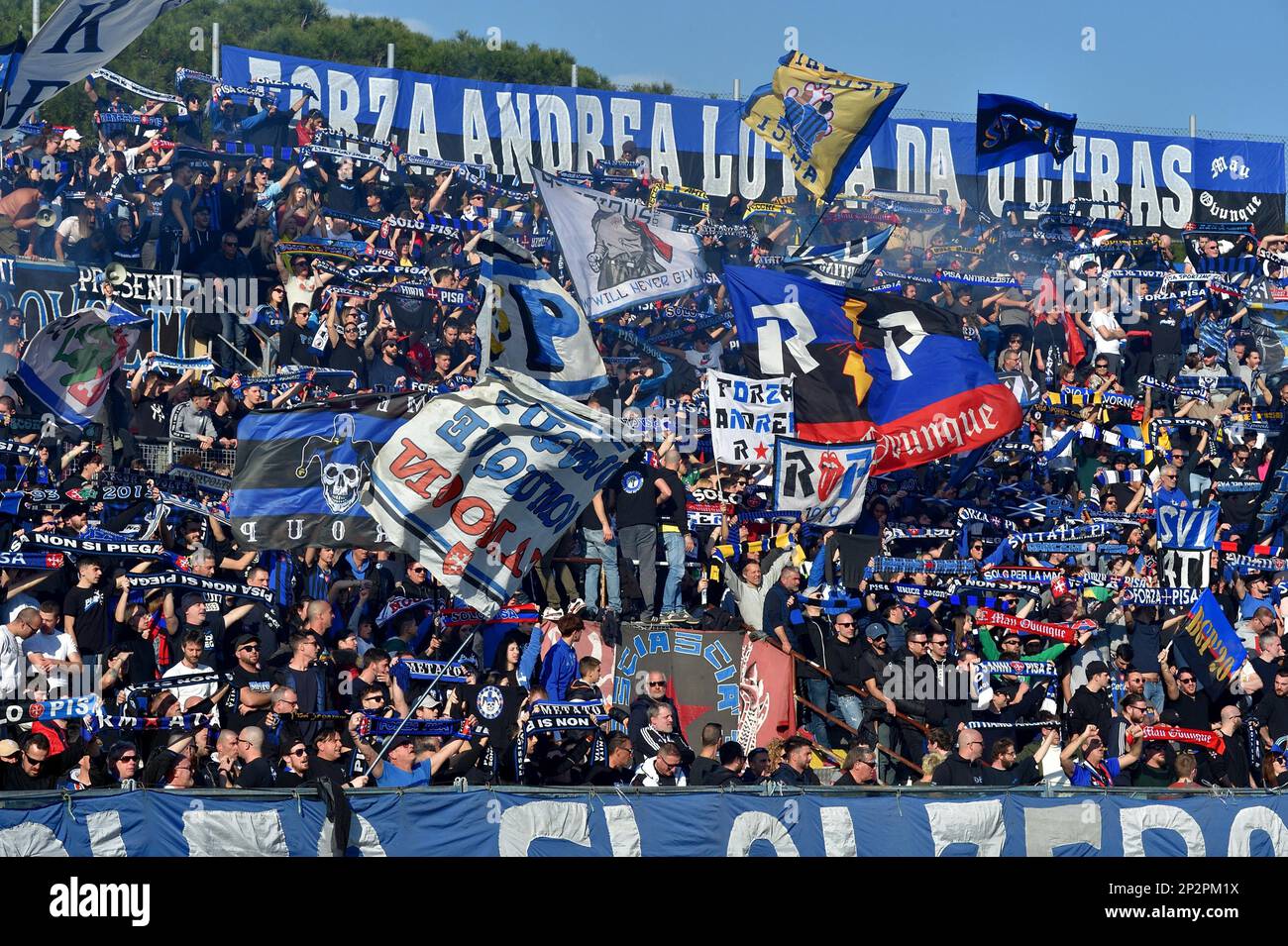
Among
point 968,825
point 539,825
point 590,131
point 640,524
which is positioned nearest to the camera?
point 539,825

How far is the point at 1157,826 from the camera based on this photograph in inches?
582

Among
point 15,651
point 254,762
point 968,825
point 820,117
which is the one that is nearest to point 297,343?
point 15,651

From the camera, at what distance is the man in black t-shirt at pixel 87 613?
1609 cm

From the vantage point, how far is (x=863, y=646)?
17984mm

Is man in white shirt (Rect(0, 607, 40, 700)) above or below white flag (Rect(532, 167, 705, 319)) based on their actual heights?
below

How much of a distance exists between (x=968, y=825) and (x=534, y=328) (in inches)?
270

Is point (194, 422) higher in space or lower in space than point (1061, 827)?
higher

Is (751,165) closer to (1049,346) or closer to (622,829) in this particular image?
(1049,346)

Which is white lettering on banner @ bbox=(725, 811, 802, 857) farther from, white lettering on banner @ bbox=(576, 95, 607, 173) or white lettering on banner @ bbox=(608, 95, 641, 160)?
white lettering on banner @ bbox=(608, 95, 641, 160)

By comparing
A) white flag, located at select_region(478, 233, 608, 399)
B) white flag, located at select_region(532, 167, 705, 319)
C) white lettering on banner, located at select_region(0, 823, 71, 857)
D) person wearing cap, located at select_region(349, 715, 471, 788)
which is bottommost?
white lettering on banner, located at select_region(0, 823, 71, 857)

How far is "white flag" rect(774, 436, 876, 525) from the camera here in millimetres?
19656

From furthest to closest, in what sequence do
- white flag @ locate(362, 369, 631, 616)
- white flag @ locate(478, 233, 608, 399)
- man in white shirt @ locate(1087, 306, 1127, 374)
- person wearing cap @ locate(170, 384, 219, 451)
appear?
man in white shirt @ locate(1087, 306, 1127, 374) < person wearing cap @ locate(170, 384, 219, 451) < white flag @ locate(478, 233, 608, 399) < white flag @ locate(362, 369, 631, 616)

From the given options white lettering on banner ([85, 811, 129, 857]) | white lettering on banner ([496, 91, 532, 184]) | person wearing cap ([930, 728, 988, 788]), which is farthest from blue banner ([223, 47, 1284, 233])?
white lettering on banner ([85, 811, 129, 857])
